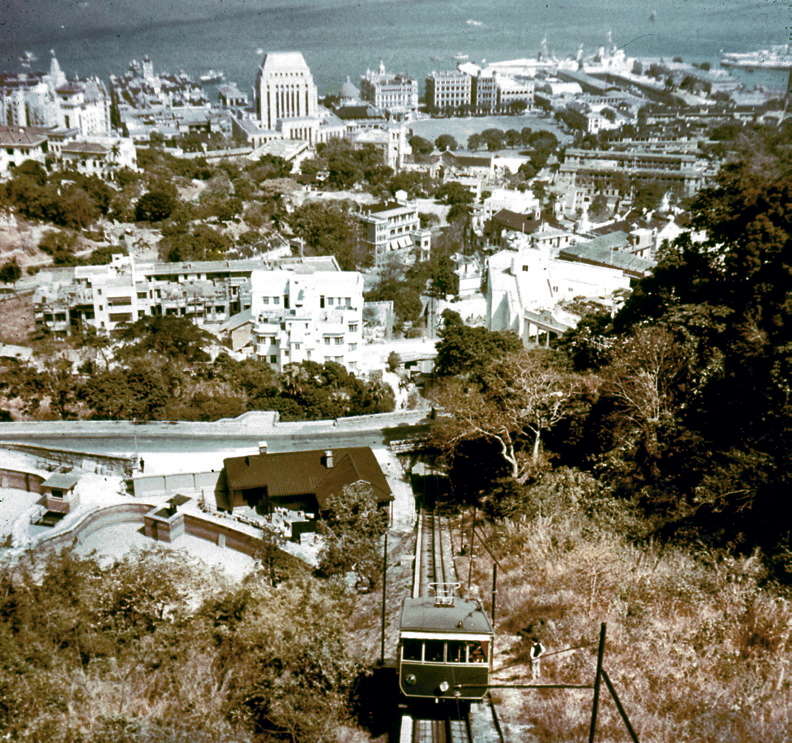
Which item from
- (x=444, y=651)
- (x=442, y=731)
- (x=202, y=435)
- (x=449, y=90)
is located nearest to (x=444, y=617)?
(x=444, y=651)

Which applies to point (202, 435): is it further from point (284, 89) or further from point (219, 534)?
point (284, 89)

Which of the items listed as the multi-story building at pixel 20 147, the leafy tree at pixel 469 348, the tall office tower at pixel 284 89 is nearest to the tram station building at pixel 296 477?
the leafy tree at pixel 469 348

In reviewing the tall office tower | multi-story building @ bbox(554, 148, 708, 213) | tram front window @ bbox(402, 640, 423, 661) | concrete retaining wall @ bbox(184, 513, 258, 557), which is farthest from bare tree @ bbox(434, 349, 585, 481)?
the tall office tower

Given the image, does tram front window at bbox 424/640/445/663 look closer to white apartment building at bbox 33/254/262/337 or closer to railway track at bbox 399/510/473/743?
railway track at bbox 399/510/473/743

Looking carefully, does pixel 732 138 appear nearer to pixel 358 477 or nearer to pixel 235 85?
pixel 235 85

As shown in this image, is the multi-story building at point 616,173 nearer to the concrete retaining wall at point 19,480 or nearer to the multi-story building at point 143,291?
the multi-story building at point 143,291

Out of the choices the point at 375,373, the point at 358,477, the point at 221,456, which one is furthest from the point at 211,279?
the point at 358,477

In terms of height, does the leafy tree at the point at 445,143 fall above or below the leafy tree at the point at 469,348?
above
